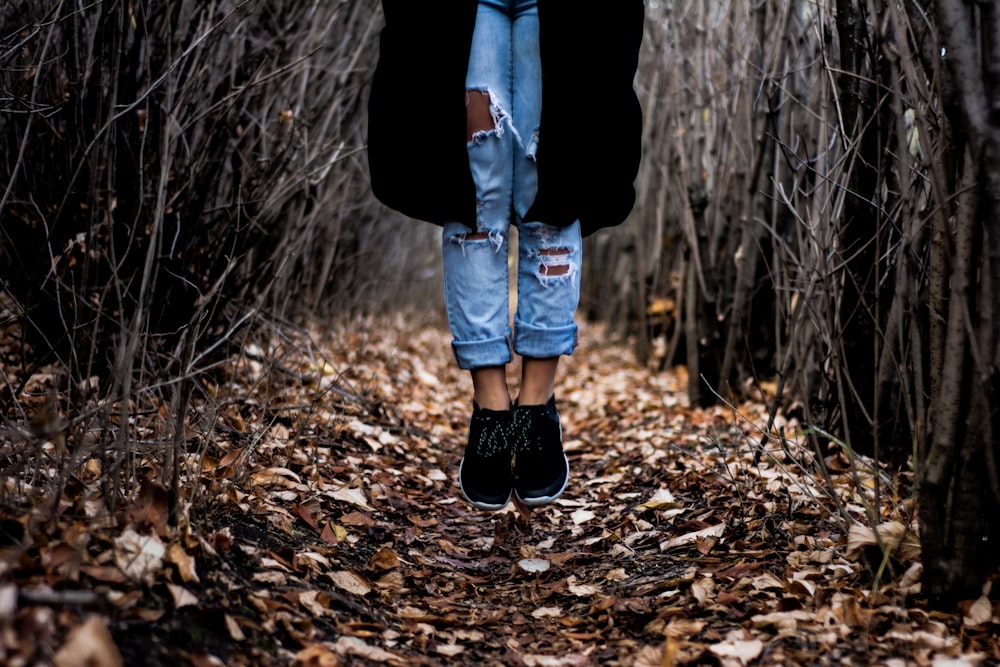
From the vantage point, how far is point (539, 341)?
1.92m

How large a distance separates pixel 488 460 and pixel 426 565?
28 cm

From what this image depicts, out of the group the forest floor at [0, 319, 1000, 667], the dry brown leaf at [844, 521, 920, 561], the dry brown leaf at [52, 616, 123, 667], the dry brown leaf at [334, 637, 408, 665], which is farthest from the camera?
the dry brown leaf at [844, 521, 920, 561]

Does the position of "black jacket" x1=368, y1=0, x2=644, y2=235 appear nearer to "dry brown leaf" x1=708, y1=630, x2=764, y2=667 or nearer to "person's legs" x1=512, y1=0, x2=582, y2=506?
"person's legs" x1=512, y1=0, x2=582, y2=506

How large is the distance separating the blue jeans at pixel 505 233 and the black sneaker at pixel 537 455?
0.47 ft

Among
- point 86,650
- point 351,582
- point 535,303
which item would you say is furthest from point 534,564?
point 86,650

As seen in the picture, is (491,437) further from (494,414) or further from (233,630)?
(233,630)

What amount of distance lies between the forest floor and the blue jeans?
1.66 feet

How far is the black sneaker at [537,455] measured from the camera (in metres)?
1.91

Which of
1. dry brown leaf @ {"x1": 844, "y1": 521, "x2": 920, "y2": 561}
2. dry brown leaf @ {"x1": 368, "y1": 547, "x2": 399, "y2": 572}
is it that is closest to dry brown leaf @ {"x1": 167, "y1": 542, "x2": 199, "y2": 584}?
dry brown leaf @ {"x1": 368, "y1": 547, "x2": 399, "y2": 572}

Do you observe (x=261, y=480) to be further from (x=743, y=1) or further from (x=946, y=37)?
(x=743, y=1)

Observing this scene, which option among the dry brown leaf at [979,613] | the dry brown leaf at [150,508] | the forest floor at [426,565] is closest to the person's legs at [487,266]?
the forest floor at [426,565]

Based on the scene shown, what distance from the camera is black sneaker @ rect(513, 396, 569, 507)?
1907 millimetres

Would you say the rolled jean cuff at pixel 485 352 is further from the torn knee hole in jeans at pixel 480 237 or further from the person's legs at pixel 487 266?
the torn knee hole in jeans at pixel 480 237

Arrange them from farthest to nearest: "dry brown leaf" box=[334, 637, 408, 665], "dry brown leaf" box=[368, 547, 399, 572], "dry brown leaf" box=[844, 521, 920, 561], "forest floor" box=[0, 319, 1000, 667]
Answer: "dry brown leaf" box=[368, 547, 399, 572], "dry brown leaf" box=[844, 521, 920, 561], "dry brown leaf" box=[334, 637, 408, 665], "forest floor" box=[0, 319, 1000, 667]
